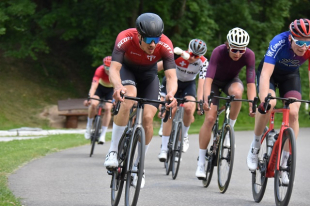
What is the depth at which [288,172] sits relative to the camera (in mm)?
7562

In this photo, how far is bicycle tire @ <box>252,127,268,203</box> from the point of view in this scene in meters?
8.41

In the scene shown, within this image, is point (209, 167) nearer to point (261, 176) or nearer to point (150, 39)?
point (261, 176)

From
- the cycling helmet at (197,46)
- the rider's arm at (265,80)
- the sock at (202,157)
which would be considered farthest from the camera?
the cycling helmet at (197,46)

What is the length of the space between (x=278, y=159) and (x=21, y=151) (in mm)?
8196

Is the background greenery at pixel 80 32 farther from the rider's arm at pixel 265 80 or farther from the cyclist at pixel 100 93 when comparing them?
the rider's arm at pixel 265 80

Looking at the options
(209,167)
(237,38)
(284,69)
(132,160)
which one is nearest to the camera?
(132,160)

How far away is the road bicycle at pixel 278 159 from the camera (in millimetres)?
7430

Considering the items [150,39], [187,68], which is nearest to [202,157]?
[187,68]

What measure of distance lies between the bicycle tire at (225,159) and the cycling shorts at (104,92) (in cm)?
671

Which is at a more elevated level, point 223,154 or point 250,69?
point 250,69

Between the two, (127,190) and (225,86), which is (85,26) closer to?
(225,86)

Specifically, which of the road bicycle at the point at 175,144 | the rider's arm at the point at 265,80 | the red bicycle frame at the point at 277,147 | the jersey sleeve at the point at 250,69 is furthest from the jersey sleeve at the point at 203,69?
the rider's arm at the point at 265,80

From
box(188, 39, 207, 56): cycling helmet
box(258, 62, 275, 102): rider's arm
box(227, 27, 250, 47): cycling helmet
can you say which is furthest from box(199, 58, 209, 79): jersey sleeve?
box(258, 62, 275, 102): rider's arm

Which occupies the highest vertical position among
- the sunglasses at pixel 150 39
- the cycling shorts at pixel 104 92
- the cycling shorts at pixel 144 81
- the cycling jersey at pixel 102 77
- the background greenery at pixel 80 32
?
the background greenery at pixel 80 32
